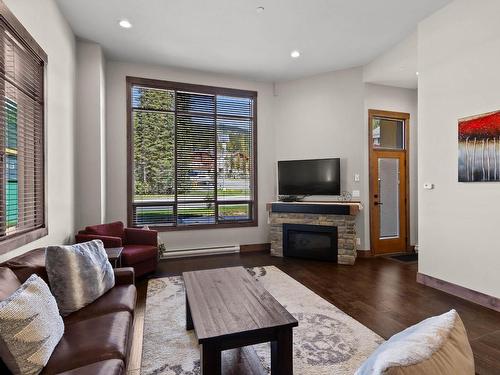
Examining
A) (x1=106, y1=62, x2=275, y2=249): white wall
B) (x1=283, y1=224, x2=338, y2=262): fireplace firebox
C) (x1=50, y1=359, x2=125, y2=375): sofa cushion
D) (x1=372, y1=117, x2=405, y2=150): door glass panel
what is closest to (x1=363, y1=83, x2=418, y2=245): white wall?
(x1=372, y1=117, x2=405, y2=150): door glass panel

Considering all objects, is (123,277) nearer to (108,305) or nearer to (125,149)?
(108,305)

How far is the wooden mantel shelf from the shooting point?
4672 millimetres

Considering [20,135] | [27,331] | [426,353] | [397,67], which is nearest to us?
[426,353]

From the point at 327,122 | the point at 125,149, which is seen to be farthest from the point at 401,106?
the point at 125,149

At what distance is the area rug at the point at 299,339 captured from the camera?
6.77 feet

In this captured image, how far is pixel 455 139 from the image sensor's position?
338 centimetres

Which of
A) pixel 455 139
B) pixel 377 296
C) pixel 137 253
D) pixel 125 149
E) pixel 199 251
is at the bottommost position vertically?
pixel 377 296

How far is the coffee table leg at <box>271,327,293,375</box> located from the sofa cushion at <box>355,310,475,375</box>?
1.11m

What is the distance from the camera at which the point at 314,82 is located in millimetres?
5535

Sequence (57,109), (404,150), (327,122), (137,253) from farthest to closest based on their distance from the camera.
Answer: (404,150) → (327,122) → (137,253) → (57,109)

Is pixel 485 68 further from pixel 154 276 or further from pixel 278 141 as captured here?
pixel 154 276

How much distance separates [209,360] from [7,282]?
50.2 inches

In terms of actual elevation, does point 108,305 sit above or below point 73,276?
below

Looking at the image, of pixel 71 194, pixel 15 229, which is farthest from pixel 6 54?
pixel 71 194
